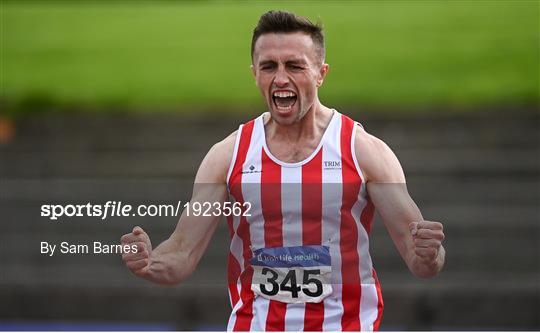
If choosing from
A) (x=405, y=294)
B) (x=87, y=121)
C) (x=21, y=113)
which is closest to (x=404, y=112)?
(x=405, y=294)

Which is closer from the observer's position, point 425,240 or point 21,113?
point 425,240

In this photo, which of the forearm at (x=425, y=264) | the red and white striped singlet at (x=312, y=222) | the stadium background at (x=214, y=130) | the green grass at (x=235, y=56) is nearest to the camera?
the forearm at (x=425, y=264)

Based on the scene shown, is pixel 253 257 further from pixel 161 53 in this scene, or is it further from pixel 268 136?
pixel 161 53

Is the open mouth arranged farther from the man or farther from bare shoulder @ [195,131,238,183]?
bare shoulder @ [195,131,238,183]

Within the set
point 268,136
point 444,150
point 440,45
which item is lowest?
point 268,136

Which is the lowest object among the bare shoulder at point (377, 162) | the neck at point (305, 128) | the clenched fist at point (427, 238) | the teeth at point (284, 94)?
the clenched fist at point (427, 238)

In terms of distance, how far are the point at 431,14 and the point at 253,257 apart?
6527 millimetres

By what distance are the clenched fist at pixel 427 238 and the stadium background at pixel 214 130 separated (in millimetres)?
3271

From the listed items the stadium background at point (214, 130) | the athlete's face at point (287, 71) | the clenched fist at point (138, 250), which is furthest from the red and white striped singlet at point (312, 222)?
the stadium background at point (214, 130)

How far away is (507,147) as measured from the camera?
8.73 meters

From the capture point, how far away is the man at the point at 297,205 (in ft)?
11.2

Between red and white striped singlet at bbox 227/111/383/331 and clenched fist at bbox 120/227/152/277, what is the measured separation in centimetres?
42

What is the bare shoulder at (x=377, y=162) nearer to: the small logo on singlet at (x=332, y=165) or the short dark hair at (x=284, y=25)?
the small logo on singlet at (x=332, y=165)

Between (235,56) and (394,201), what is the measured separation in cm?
704
